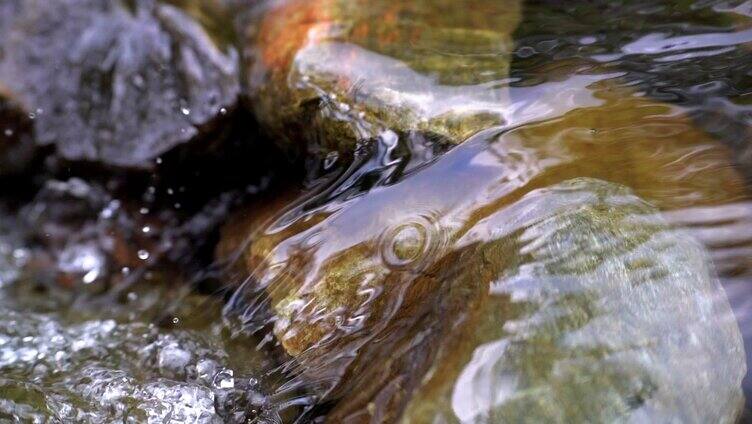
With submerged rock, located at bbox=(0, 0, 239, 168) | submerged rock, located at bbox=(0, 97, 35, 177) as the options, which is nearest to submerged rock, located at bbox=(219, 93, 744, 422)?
submerged rock, located at bbox=(0, 0, 239, 168)

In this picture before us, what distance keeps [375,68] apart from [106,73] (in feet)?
5.11

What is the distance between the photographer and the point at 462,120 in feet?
8.32

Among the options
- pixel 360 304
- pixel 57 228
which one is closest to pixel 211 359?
pixel 360 304

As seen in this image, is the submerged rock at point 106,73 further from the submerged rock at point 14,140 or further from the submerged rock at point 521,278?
the submerged rock at point 521,278

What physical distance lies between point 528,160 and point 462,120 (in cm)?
35

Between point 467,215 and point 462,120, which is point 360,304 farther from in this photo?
point 462,120

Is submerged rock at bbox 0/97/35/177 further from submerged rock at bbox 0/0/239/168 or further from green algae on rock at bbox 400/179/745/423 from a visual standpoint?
green algae on rock at bbox 400/179/745/423

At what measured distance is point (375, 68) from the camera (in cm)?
280

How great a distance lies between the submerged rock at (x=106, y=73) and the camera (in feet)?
11.1

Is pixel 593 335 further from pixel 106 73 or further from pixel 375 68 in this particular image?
pixel 106 73

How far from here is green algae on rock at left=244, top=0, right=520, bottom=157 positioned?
263 cm

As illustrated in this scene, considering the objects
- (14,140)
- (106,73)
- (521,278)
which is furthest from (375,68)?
(14,140)

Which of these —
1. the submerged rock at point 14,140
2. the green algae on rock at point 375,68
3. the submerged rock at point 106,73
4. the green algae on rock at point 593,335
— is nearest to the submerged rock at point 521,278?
the green algae on rock at point 593,335

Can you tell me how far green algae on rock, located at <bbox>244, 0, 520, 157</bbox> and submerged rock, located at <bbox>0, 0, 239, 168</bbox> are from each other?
15.7 inches
